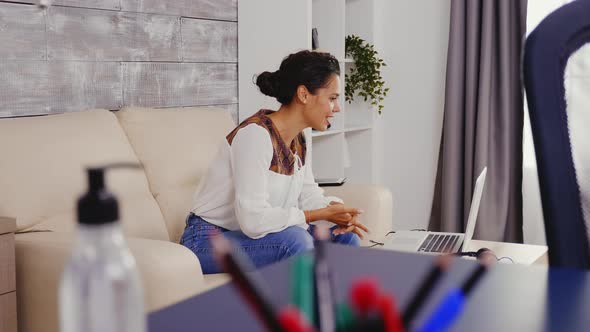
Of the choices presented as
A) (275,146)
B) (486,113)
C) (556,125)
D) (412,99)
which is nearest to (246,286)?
(556,125)

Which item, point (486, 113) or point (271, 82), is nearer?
point (271, 82)

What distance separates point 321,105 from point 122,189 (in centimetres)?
70

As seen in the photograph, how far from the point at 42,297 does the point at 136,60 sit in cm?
121

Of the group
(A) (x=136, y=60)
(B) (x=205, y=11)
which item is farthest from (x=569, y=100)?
(B) (x=205, y=11)

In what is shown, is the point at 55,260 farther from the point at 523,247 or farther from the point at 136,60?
the point at 523,247

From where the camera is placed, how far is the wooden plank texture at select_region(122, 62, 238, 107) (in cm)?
297

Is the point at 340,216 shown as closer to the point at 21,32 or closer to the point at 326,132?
the point at 21,32

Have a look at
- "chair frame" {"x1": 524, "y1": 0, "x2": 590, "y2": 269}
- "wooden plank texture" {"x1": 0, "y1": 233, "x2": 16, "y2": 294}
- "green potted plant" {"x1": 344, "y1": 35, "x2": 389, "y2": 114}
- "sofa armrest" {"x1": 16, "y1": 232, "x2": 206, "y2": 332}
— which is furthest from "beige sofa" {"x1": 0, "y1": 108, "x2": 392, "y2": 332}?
"green potted plant" {"x1": 344, "y1": 35, "x2": 389, "y2": 114}

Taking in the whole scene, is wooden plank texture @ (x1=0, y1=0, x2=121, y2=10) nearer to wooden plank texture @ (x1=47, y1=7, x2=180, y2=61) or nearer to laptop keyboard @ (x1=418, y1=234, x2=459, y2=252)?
wooden plank texture @ (x1=47, y1=7, x2=180, y2=61)

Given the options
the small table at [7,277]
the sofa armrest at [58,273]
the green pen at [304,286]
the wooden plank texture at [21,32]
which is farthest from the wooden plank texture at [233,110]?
the green pen at [304,286]

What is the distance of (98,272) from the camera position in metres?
0.51

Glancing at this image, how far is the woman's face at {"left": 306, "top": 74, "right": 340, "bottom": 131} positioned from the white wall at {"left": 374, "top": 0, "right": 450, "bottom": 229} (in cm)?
180

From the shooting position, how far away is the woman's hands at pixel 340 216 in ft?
8.15

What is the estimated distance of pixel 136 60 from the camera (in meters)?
2.97
